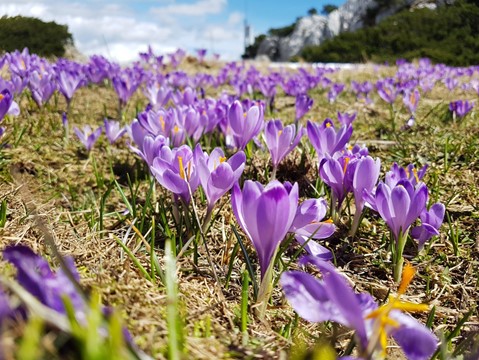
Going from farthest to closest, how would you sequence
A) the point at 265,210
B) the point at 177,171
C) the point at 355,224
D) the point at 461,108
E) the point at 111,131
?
the point at 461,108
the point at 111,131
the point at 355,224
the point at 177,171
the point at 265,210

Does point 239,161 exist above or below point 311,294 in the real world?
above

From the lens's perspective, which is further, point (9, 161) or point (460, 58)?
point (460, 58)

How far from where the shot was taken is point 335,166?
1.65m

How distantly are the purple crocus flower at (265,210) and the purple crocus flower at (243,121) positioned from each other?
105cm

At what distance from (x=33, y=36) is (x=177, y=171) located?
446 centimetres

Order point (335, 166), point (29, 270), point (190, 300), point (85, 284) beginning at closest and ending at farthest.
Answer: point (29, 270) → point (85, 284) → point (190, 300) → point (335, 166)

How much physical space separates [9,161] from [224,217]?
1141 millimetres

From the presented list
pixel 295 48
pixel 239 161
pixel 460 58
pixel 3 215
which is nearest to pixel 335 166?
pixel 239 161

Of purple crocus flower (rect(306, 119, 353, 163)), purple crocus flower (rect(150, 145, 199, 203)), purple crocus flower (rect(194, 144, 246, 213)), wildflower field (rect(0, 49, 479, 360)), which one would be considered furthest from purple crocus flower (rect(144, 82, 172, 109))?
purple crocus flower (rect(194, 144, 246, 213))

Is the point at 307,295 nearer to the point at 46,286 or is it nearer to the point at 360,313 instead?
the point at 360,313

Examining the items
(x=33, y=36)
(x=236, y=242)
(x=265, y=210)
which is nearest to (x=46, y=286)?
(x=265, y=210)

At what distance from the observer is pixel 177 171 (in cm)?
148

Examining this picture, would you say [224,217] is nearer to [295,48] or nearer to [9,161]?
[9,161]

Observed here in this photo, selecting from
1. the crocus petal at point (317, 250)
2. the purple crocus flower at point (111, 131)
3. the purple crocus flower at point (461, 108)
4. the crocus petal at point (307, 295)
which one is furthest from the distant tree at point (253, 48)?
the crocus petal at point (307, 295)
